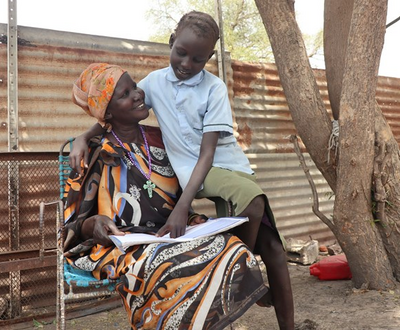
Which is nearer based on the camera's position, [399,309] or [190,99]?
[190,99]

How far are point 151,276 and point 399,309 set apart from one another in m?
1.91

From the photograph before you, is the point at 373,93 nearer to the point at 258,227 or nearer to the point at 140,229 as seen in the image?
the point at 258,227

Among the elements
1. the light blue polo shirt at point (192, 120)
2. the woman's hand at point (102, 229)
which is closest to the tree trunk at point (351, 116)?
the light blue polo shirt at point (192, 120)

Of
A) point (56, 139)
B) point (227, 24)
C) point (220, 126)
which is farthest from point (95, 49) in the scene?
point (227, 24)

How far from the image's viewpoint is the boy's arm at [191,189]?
2258 millimetres

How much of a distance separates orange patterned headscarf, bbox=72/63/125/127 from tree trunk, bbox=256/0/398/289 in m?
1.55

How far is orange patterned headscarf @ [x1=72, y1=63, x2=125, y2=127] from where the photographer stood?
2.45m

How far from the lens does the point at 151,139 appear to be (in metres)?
2.67

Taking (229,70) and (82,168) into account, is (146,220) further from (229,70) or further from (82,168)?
(229,70)

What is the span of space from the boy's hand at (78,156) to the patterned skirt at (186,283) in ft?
1.75

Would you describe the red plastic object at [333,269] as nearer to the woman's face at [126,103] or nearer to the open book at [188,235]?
the open book at [188,235]

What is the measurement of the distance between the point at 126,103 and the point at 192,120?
0.34 meters

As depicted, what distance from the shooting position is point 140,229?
2408 millimetres

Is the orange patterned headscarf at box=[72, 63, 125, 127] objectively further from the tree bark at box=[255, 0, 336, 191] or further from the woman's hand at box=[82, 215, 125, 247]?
the tree bark at box=[255, 0, 336, 191]
